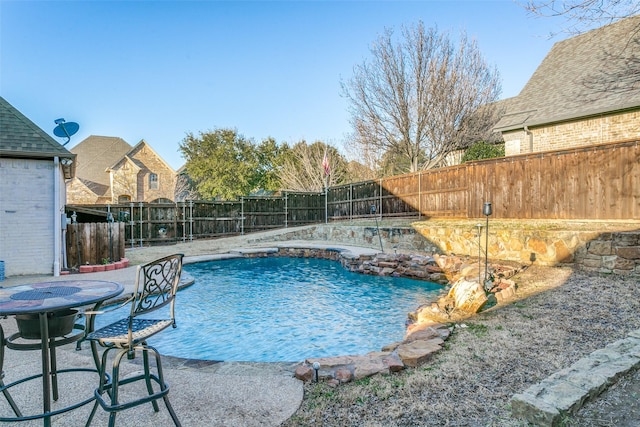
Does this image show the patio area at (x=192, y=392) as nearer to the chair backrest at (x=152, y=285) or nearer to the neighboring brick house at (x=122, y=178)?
the chair backrest at (x=152, y=285)

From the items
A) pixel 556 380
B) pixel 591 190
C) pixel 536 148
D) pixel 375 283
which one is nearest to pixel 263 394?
pixel 556 380

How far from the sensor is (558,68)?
13.1 m

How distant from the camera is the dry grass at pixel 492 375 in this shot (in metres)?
2.12

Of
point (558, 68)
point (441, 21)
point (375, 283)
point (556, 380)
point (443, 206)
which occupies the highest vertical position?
point (441, 21)

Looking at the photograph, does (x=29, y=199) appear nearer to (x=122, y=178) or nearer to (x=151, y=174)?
(x=122, y=178)

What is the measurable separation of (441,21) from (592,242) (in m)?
11.3

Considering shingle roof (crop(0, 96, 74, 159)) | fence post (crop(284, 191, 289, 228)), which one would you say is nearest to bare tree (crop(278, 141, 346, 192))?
fence post (crop(284, 191, 289, 228))

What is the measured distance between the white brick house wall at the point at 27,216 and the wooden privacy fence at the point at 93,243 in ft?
1.96

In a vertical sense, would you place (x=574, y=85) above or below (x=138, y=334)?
above

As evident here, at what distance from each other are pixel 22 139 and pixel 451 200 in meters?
10.2

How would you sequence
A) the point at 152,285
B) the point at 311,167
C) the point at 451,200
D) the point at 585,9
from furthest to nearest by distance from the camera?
the point at 311,167 < the point at 451,200 < the point at 585,9 < the point at 152,285

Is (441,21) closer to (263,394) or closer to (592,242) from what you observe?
(592,242)

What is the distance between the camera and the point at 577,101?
11.0 metres

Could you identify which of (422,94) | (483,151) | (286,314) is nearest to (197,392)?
(286,314)
